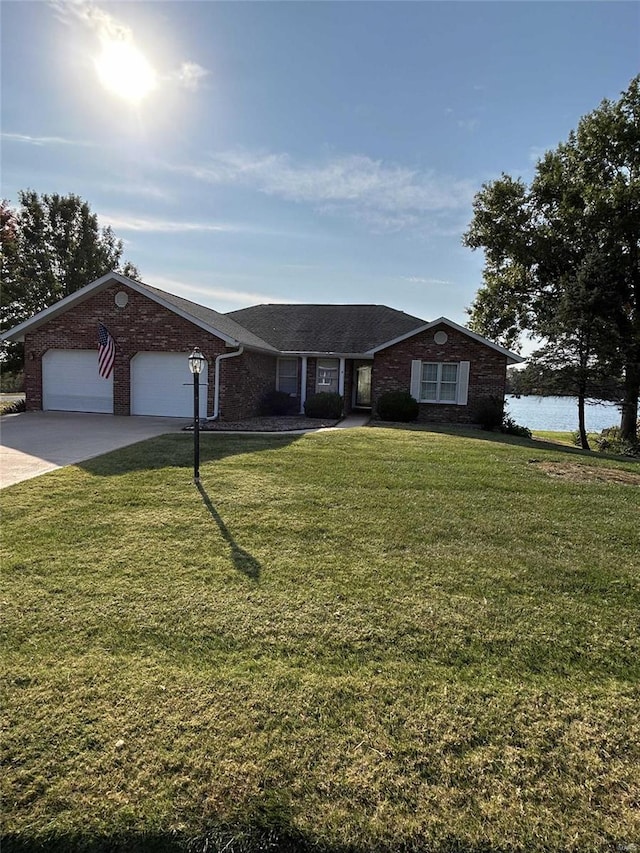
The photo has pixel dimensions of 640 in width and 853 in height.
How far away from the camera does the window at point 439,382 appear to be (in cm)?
1672

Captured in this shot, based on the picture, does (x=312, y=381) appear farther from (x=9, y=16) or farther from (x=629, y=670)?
(x=629, y=670)

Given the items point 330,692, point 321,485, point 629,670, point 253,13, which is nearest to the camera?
point 330,692

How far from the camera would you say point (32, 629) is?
3244mm

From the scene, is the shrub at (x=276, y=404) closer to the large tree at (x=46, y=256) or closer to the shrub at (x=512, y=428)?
the shrub at (x=512, y=428)

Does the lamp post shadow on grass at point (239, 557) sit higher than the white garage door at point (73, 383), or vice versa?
the white garage door at point (73, 383)

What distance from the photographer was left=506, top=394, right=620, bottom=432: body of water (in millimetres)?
18281

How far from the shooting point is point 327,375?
1850 centimetres

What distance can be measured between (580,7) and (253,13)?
612cm

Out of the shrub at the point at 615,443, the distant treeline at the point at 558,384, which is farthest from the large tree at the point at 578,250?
the shrub at the point at 615,443

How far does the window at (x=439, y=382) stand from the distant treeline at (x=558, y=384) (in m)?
3.00

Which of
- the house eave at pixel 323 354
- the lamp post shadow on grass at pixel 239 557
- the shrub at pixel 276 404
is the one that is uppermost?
the house eave at pixel 323 354

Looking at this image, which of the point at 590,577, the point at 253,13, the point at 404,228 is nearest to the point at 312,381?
the point at 404,228

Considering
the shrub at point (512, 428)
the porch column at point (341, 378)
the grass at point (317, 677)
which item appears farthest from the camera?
the porch column at point (341, 378)

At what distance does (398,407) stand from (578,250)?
431 inches
